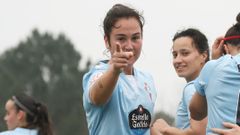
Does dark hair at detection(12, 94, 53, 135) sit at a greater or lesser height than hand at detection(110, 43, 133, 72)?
lesser

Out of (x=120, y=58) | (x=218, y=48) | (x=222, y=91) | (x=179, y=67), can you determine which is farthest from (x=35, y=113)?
(x=120, y=58)

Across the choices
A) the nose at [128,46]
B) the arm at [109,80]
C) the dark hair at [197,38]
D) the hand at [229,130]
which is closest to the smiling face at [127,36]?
the nose at [128,46]

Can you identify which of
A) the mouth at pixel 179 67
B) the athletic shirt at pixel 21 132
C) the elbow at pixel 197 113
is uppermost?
the mouth at pixel 179 67

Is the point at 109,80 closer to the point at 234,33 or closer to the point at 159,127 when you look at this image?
the point at 159,127

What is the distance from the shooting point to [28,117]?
→ 930 cm

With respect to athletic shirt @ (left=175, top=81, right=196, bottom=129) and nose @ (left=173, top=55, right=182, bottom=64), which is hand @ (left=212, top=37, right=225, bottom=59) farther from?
nose @ (left=173, top=55, right=182, bottom=64)

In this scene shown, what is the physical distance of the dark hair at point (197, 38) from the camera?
7.70 meters

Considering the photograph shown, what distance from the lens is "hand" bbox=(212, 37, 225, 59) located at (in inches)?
264

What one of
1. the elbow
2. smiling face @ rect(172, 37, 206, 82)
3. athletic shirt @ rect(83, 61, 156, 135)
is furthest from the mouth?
athletic shirt @ rect(83, 61, 156, 135)

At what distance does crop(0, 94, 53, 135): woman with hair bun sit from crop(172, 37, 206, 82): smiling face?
2.20 meters

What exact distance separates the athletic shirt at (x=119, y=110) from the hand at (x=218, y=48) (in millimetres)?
905

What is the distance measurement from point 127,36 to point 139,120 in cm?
65

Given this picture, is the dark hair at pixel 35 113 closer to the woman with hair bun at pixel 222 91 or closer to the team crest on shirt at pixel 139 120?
the team crest on shirt at pixel 139 120

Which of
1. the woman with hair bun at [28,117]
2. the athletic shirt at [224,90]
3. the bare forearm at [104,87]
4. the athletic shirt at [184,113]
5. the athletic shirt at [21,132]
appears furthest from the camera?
the woman with hair bun at [28,117]
